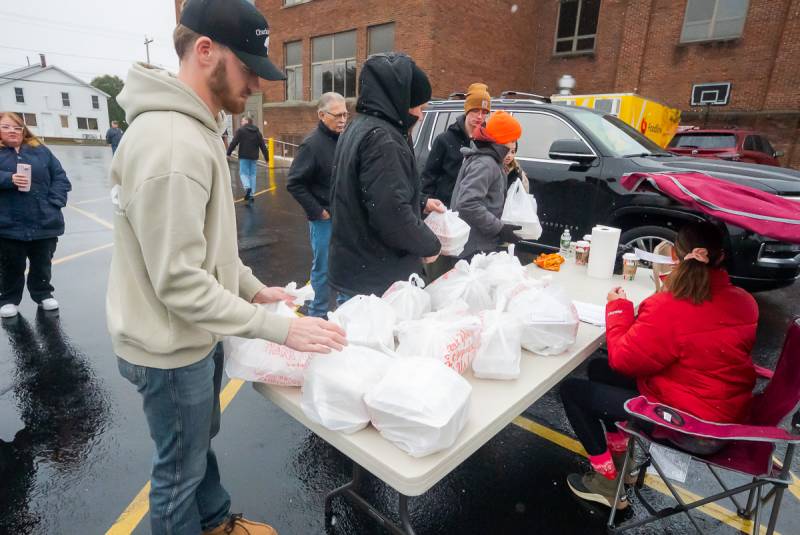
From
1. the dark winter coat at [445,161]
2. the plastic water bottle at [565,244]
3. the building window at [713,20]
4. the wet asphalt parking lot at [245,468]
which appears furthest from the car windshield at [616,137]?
the building window at [713,20]

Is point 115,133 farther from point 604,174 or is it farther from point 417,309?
point 417,309

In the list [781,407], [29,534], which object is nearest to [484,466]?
[781,407]

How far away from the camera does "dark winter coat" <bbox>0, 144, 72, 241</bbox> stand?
13.1 ft

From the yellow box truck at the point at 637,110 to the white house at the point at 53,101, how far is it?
60539 millimetres

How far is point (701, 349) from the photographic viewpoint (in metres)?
1.85

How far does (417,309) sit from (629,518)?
159 centimetres

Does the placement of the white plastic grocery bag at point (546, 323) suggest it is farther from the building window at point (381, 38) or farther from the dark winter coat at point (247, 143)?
the building window at point (381, 38)

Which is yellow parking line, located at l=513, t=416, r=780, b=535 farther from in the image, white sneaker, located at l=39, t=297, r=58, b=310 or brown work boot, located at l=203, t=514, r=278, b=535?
white sneaker, located at l=39, t=297, r=58, b=310

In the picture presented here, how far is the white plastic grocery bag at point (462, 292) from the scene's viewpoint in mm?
2162

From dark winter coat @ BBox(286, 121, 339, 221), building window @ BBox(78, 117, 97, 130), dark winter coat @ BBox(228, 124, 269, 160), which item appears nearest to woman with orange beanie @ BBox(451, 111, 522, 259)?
dark winter coat @ BBox(286, 121, 339, 221)

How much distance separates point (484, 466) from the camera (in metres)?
2.66

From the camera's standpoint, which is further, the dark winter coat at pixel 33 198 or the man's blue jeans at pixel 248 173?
the man's blue jeans at pixel 248 173

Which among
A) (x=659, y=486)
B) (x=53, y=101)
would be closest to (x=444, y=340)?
(x=659, y=486)

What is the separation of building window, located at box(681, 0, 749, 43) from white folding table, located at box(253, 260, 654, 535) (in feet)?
60.6
